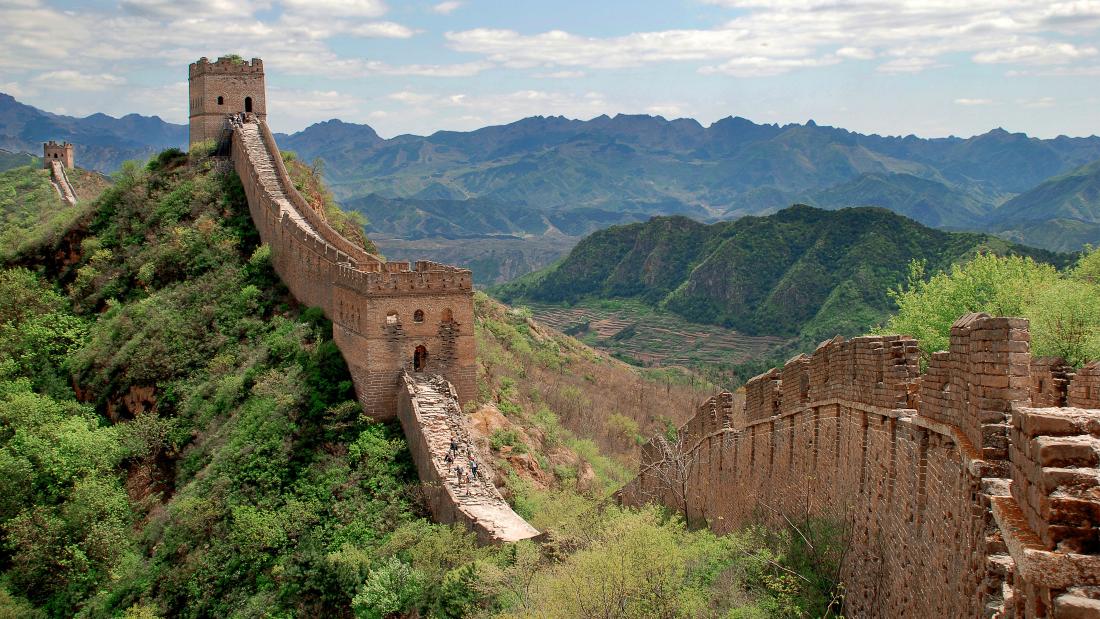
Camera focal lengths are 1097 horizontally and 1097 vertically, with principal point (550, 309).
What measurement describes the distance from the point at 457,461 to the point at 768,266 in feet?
349

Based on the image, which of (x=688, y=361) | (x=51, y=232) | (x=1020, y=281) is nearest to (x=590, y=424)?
(x=1020, y=281)

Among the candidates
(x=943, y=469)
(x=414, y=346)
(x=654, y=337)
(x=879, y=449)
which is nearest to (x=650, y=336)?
(x=654, y=337)

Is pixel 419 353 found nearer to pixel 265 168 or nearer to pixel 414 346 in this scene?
pixel 414 346

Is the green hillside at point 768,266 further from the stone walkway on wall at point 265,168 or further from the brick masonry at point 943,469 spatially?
the brick masonry at point 943,469

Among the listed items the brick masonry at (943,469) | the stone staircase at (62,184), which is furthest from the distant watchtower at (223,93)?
the brick masonry at (943,469)

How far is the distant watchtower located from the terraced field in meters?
60.4

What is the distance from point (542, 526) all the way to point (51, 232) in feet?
112

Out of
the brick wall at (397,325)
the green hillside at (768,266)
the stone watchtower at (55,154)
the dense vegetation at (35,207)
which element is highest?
the stone watchtower at (55,154)

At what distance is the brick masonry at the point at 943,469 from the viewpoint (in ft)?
19.2

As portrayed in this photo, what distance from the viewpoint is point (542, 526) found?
22.0 meters

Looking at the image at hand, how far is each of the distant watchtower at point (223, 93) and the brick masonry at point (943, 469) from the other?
1375 inches

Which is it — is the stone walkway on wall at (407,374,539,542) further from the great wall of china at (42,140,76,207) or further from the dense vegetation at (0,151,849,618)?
the great wall of china at (42,140,76,207)

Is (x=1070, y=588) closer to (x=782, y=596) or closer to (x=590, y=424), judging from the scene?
(x=782, y=596)

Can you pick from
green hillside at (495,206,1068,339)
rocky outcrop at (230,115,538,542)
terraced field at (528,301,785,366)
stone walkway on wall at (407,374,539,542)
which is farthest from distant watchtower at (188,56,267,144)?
terraced field at (528,301,785,366)
